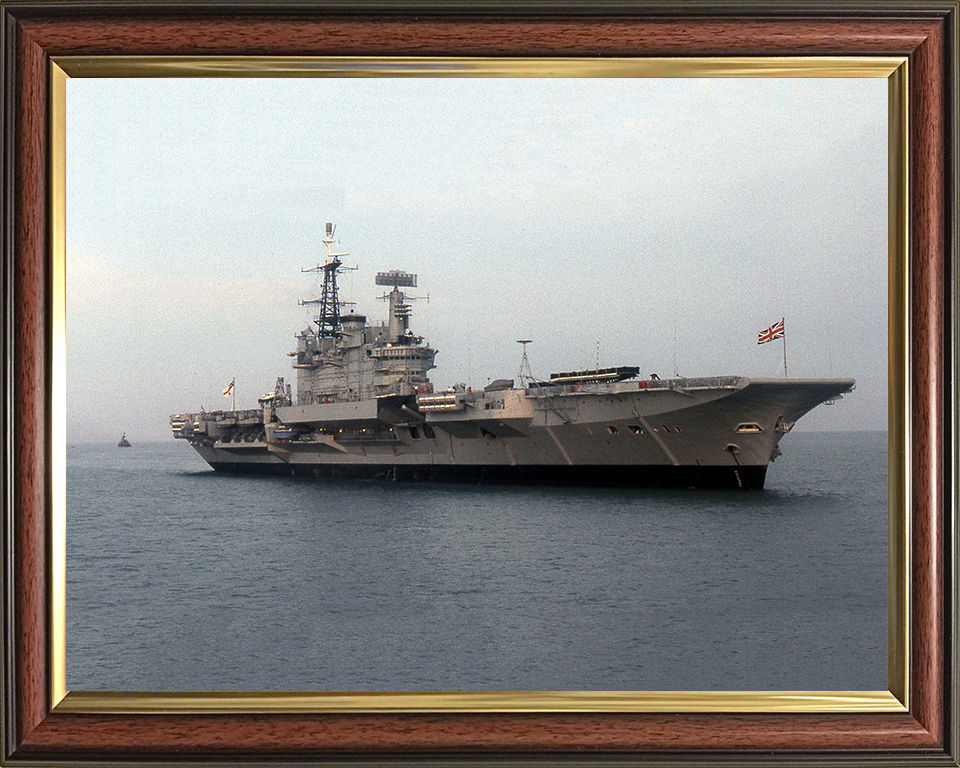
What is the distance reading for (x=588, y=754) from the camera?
9.27ft

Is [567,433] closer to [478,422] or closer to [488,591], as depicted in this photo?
[478,422]

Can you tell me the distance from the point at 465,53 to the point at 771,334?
7.35 metres

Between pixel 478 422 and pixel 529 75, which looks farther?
pixel 478 422

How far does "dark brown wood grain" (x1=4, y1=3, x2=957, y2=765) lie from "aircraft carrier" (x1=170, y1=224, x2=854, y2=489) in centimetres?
1479

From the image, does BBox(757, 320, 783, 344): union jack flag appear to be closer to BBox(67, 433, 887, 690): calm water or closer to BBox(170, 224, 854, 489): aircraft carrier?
BBox(67, 433, 887, 690): calm water

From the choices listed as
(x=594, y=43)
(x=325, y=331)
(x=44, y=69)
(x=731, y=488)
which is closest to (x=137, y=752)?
(x=44, y=69)

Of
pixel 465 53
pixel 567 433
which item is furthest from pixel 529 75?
pixel 567 433

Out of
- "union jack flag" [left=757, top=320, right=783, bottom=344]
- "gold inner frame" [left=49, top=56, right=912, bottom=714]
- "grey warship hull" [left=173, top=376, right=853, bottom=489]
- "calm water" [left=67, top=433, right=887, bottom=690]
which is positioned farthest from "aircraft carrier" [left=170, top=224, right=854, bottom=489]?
"gold inner frame" [left=49, top=56, right=912, bottom=714]

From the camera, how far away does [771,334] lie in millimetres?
9422

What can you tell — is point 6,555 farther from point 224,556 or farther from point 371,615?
point 224,556

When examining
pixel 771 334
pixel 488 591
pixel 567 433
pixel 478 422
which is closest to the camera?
pixel 771 334

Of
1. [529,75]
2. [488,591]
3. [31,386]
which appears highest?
[529,75]

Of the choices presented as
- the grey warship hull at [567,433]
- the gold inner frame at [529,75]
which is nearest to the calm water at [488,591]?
the gold inner frame at [529,75]

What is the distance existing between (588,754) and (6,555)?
2.22 meters
